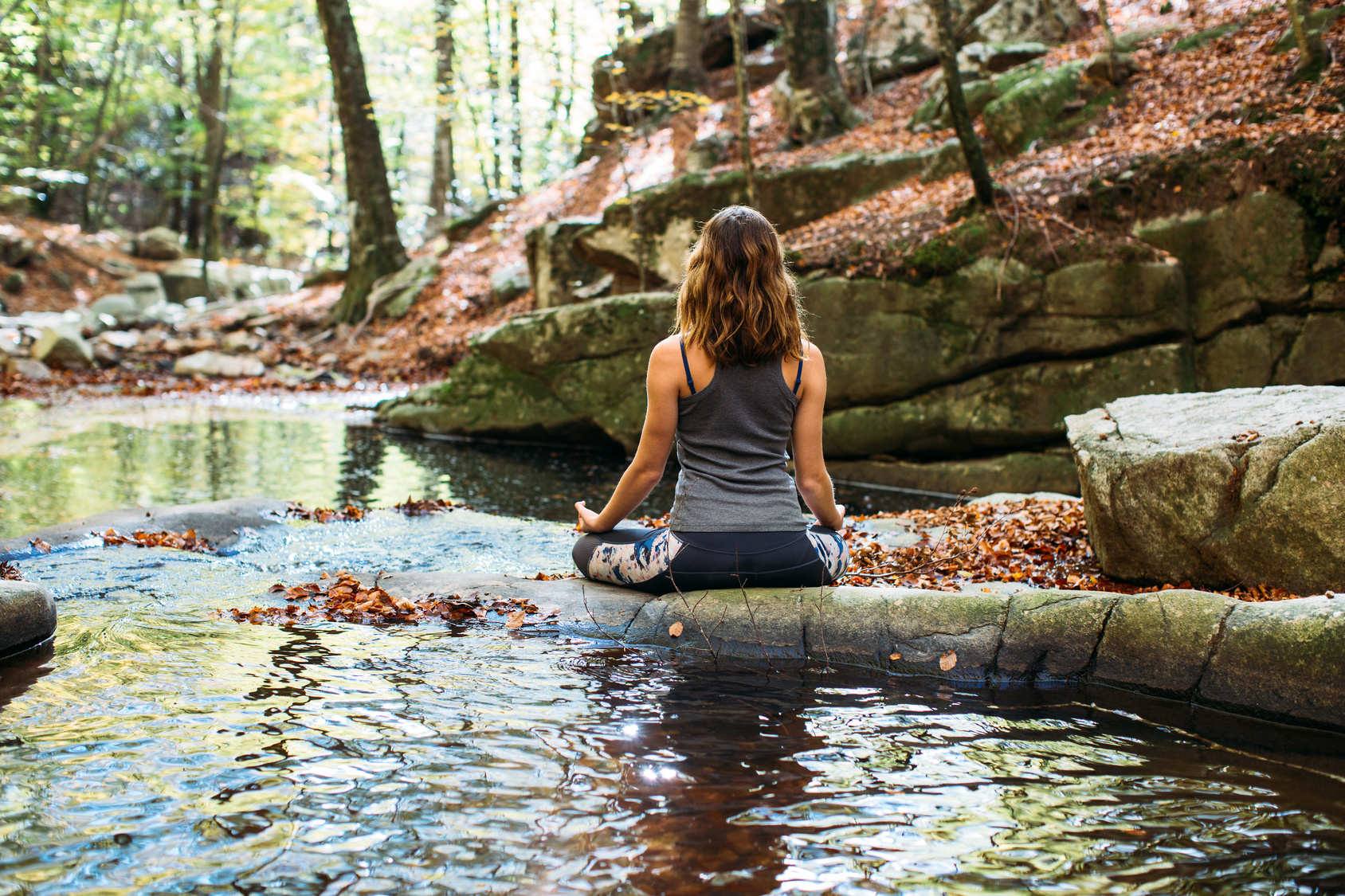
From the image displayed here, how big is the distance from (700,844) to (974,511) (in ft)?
17.2

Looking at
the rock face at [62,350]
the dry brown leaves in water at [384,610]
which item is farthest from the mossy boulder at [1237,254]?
the rock face at [62,350]

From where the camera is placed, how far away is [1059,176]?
1108 cm

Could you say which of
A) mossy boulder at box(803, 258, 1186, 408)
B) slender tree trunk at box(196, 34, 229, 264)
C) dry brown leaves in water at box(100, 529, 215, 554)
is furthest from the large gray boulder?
slender tree trunk at box(196, 34, 229, 264)

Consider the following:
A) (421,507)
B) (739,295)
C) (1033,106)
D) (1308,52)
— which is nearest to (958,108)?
(1033,106)

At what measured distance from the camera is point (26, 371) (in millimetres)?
17391

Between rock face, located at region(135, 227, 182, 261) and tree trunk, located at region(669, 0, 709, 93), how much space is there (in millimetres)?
19433

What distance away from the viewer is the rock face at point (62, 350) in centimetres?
1847

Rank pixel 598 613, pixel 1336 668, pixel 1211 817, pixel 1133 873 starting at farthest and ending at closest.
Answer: pixel 598 613 → pixel 1336 668 → pixel 1211 817 → pixel 1133 873

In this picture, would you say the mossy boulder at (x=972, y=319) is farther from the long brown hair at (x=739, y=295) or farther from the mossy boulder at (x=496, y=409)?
the long brown hair at (x=739, y=295)

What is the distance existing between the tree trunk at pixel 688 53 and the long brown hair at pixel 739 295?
63.7 ft

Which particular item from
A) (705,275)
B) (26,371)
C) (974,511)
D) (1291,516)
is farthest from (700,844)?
(26,371)

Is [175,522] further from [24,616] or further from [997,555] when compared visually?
[997,555]

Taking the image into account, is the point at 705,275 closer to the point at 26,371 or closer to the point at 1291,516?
the point at 1291,516

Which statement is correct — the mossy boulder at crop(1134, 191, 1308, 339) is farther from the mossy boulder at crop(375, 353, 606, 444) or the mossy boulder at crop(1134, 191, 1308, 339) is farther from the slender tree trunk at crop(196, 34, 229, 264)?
the slender tree trunk at crop(196, 34, 229, 264)
